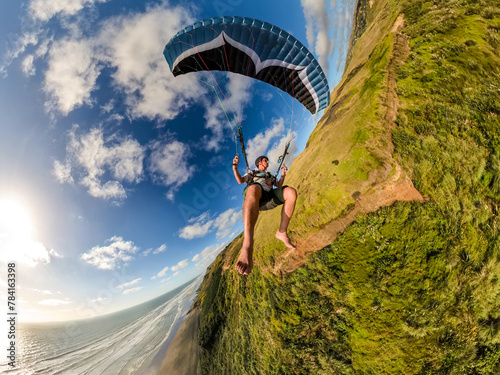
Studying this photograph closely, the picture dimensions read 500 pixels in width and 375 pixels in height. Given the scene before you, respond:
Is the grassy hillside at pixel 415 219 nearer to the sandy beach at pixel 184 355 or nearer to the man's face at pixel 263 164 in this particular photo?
the man's face at pixel 263 164

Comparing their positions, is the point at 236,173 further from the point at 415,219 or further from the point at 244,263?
the point at 415,219

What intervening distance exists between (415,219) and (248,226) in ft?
13.5

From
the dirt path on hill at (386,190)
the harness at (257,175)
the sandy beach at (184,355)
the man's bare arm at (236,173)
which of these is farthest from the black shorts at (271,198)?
the sandy beach at (184,355)

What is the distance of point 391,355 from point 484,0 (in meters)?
10.3

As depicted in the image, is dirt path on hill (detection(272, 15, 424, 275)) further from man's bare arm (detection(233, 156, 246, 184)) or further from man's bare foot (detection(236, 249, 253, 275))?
man's bare arm (detection(233, 156, 246, 184))

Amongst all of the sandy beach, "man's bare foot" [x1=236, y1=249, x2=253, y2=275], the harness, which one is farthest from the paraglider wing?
the sandy beach

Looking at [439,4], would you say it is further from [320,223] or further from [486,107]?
[320,223]

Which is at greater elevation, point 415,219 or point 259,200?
point 259,200

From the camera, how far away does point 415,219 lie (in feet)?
14.3

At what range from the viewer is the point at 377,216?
4.66 metres

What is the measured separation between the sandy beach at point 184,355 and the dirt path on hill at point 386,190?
16601 millimetres

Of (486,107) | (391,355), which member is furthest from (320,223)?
(486,107)

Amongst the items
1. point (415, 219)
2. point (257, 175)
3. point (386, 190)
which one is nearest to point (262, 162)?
point (257, 175)

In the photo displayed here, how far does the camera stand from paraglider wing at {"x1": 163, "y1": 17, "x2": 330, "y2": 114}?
7.51 m
